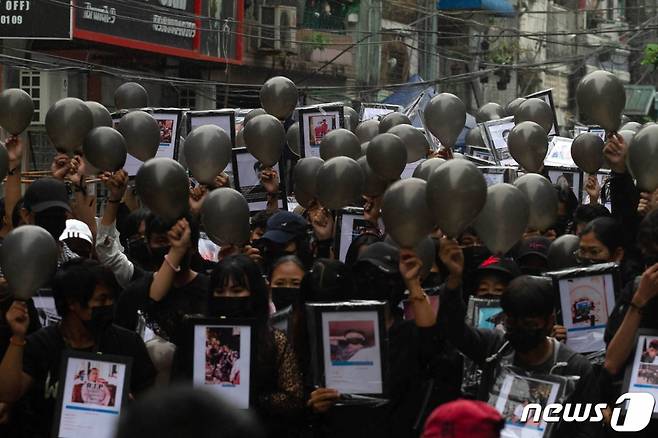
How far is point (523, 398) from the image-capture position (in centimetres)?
498

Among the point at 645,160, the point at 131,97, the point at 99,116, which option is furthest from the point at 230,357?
the point at 131,97

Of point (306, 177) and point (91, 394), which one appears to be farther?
point (306, 177)

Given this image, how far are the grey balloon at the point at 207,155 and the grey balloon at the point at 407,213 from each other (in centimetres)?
274

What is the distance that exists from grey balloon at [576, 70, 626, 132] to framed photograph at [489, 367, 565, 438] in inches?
120

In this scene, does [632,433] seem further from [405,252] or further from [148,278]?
[148,278]

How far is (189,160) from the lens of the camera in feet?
28.1

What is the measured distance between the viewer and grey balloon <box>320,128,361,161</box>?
30.0 ft

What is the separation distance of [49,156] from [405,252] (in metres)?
17.2

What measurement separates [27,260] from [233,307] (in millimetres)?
780

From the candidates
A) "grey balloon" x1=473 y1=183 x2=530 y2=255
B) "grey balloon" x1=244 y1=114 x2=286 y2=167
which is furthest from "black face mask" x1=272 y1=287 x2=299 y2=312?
"grey balloon" x1=244 y1=114 x2=286 y2=167

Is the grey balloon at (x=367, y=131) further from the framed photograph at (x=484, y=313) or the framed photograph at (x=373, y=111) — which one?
the framed photograph at (x=484, y=313)

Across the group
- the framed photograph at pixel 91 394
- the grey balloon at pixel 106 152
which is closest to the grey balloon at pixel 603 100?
the grey balloon at pixel 106 152

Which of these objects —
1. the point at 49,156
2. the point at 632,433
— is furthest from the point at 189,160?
the point at 49,156

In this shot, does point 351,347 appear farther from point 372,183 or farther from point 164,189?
point 372,183
